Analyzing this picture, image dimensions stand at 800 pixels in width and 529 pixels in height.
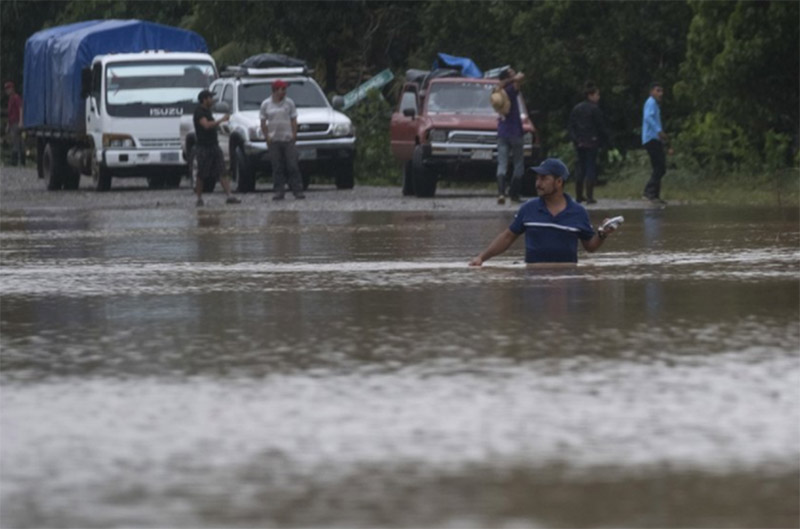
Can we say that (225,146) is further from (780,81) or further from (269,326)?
(269,326)

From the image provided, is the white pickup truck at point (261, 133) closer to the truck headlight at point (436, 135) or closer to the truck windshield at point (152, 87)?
the truck windshield at point (152, 87)

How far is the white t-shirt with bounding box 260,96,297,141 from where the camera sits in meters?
32.0

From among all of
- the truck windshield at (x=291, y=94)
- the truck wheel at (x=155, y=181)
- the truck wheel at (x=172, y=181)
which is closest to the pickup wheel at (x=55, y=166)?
the truck wheel at (x=155, y=181)

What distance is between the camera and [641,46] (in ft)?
133

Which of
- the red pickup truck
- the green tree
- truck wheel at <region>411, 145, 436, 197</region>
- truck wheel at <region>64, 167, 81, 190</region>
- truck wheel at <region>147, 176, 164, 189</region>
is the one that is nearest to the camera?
the green tree

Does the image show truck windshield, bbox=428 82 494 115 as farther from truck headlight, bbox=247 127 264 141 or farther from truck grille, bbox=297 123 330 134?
truck headlight, bbox=247 127 264 141

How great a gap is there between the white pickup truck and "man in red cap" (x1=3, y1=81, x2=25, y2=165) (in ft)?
63.3

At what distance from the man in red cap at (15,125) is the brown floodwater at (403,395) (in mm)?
40467

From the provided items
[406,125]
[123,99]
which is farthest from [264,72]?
[406,125]

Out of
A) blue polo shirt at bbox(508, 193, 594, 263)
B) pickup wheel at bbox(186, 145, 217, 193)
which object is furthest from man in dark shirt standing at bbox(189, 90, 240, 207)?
blue polo shirt at bbox(508, 193, 594, 263)

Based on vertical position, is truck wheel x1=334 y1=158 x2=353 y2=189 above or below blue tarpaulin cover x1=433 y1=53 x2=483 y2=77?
below

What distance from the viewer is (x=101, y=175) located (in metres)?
38.8

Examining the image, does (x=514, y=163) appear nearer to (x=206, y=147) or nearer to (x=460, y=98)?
(x=206, y=147)

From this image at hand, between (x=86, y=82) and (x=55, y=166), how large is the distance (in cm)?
350
